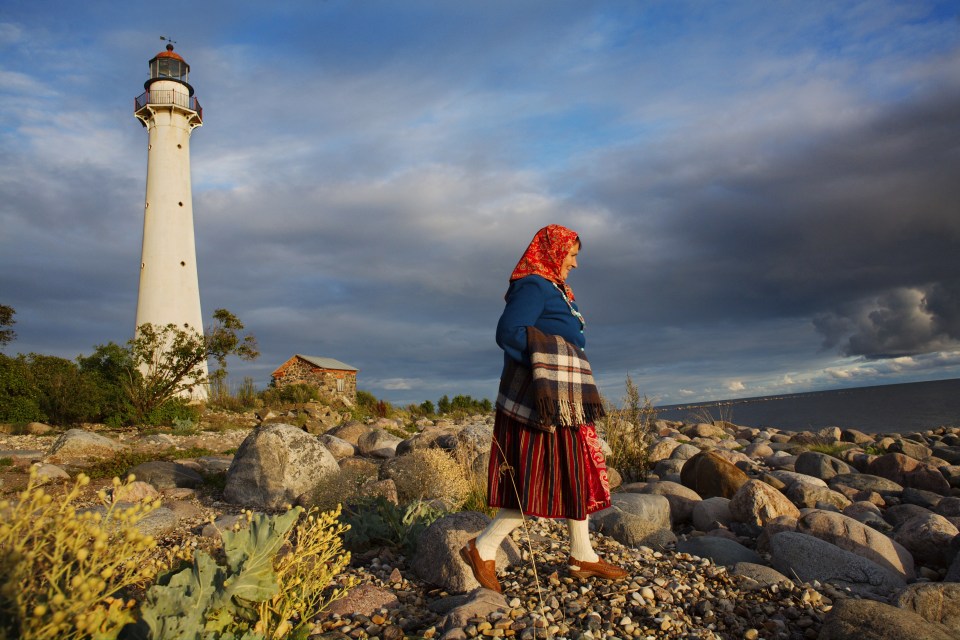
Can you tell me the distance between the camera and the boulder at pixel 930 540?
5926 millimetres

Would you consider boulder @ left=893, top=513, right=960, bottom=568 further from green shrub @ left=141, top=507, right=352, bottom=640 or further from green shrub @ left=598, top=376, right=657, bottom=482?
green shrub @ left=141, top=507, right=352, bottom=640

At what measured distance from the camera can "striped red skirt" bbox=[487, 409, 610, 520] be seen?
393cm

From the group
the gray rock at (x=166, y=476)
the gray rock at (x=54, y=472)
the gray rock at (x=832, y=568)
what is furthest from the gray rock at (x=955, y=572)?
the gray rock at (x=54, y=472)

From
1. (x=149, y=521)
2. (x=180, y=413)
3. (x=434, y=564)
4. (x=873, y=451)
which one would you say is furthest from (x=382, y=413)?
(x=434, y=564)

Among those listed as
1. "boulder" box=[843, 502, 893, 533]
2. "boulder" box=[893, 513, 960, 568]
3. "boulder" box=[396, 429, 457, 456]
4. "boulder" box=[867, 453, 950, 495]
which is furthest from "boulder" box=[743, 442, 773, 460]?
"boulder" box=[893, 513, 960, 568]

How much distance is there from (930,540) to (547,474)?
4.59 meters

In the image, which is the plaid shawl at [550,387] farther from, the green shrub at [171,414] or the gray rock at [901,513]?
the green shrub at [171,414]

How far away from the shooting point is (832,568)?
15.4ft

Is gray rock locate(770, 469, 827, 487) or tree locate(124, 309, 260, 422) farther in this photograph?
tree locate(124, 309, 260, 422)

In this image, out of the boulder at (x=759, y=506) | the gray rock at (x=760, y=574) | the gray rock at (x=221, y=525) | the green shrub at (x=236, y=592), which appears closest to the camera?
the green shrub at (x=236, y=592)

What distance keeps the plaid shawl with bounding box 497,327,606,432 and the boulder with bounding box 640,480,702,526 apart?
4123 millimetres

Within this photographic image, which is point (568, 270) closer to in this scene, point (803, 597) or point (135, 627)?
point (803, 597)

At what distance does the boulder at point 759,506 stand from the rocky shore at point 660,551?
0.02 metres

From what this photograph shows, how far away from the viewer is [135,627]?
227cm
